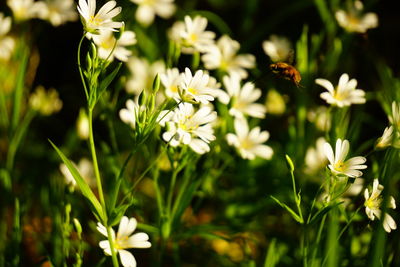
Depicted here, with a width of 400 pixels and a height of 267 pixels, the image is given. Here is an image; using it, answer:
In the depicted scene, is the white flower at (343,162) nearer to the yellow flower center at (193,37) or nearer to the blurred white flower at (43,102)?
the yellow flower center at (193,37)

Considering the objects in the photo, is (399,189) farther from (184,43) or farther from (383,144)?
(184,43)

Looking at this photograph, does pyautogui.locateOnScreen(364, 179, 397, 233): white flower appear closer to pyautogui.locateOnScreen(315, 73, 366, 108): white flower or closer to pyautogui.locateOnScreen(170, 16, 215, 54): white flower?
pyautogui.locateOnScreen(315, 73, 366, 108): white flower

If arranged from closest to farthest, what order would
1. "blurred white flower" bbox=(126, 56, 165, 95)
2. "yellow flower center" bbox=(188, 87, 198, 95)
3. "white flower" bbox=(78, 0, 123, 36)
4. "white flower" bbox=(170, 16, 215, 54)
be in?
"white flower" bbox=(78, 0, 123, 36) < "yellow flower center" bbox=(188, 87, 198, 95) < "white flower" bbox=(170, 16, 215, 54) < "blurred white flower" bbox=(126, 56, 165, 95)

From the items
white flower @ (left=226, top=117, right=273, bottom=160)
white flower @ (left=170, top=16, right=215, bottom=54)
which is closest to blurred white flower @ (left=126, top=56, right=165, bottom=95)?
white flower @ (left=170, top=16, right=215, bottom=54)

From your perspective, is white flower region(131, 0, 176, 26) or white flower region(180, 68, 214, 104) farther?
white flower region(131, 0, 176, 26)

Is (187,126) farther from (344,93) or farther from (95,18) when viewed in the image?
(344,93)

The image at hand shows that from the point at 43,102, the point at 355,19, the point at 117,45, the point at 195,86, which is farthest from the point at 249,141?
the point at 43,102
